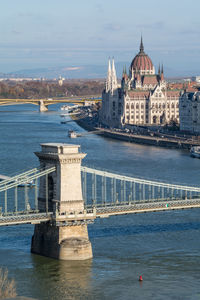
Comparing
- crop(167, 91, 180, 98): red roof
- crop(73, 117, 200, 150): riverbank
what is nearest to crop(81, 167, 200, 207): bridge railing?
crop(73, 117, 200, 150): riverbank

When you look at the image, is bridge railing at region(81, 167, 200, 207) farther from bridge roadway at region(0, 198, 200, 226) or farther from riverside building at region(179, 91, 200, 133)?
riverside building at region(179, 91, 200, 133)

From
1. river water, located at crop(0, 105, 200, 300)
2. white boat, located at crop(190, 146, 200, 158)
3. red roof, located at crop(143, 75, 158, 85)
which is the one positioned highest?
red roof, located at crop(143, 75, 158, 85)

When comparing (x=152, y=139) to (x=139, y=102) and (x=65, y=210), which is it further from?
(x=65, y=210)

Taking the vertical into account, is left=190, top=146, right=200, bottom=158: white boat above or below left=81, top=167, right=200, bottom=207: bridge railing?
below

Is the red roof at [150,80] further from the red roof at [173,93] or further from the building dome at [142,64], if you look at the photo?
the red roof at [173,93]

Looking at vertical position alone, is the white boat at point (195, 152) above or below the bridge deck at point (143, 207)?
below

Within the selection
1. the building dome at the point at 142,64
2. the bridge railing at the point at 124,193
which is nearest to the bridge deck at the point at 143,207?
the bridge railing at the point at 124,193

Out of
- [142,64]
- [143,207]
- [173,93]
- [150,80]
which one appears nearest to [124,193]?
[143,207]
